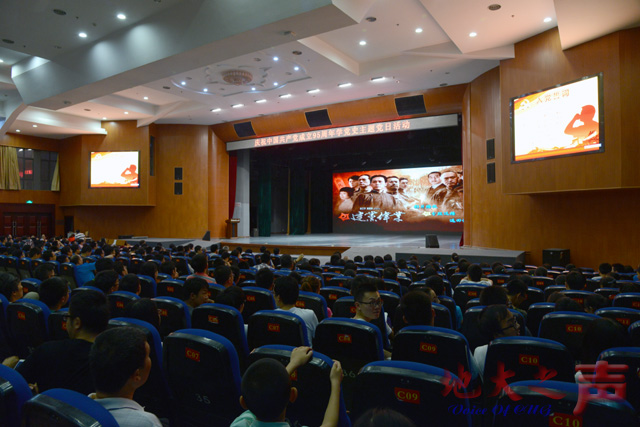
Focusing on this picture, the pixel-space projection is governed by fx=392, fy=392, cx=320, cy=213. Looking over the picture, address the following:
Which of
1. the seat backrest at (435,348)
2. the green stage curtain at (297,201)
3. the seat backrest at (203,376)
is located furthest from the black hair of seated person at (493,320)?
the green stage curtain at (297,201)

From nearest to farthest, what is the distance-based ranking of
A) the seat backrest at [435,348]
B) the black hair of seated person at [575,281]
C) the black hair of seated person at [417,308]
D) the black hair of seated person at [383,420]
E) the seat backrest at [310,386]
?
1. the black hair of seated person at [383,420]
2. the seat backrest at [310,386]
3. the seat backrest at [435,348]
4. the black hair of seated person at [417,308]
5. the black hair of seated person at [575,281]

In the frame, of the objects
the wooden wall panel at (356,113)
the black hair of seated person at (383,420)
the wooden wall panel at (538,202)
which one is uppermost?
the wooden wall panel at (356,113)

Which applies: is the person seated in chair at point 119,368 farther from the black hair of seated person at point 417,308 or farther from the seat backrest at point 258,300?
the seat backrest at point 258,300

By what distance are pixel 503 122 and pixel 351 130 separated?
18.5ft

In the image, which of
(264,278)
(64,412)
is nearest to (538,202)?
(264,278)

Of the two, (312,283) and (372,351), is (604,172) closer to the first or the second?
(312,283)

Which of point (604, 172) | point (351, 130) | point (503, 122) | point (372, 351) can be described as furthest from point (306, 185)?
point (372, 351)

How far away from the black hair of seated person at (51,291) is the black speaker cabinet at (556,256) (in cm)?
948

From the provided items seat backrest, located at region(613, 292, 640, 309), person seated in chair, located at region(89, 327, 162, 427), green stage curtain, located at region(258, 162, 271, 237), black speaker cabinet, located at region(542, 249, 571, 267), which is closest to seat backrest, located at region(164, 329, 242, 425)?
person seated in chair, located at region(89, 327, 162, 427)

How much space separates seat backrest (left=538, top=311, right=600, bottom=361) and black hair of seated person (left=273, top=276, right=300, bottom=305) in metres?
1.69

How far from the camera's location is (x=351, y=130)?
14023mm

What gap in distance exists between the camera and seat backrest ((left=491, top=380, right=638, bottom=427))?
1.11m

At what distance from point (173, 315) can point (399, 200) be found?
17326 millimetres

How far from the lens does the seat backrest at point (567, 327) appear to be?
232 centimetres
